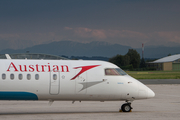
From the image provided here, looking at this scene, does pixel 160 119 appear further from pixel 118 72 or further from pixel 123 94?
pixel 118 72

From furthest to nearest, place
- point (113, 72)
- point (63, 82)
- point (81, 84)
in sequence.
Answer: point (113, 72) < point (81, 84) < point (63, 82)

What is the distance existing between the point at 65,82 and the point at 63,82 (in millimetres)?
115

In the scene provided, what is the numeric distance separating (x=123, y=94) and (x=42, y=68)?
4.98m

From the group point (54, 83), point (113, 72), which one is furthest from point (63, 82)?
point (113, 72)

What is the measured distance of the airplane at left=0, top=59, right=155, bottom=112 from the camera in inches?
587

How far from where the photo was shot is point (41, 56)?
5903 cm

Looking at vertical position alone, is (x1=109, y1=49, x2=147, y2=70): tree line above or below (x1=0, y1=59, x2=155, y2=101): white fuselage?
above

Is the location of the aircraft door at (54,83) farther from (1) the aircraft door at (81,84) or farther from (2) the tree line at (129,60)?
(2) the tree line at (129,60)

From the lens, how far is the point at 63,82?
1536cm

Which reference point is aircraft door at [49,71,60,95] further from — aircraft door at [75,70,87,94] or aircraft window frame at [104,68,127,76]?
aircraft window frame at [104,68,127,76]

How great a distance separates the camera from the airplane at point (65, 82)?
48.9 feet

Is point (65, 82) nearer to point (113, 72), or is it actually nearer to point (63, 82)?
point (63, 82)

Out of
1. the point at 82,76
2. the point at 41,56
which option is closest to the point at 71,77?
the point at 82,76

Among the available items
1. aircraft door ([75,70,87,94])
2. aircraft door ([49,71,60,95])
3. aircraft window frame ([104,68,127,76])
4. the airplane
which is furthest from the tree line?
aircraft door ([49,71,60,95])
